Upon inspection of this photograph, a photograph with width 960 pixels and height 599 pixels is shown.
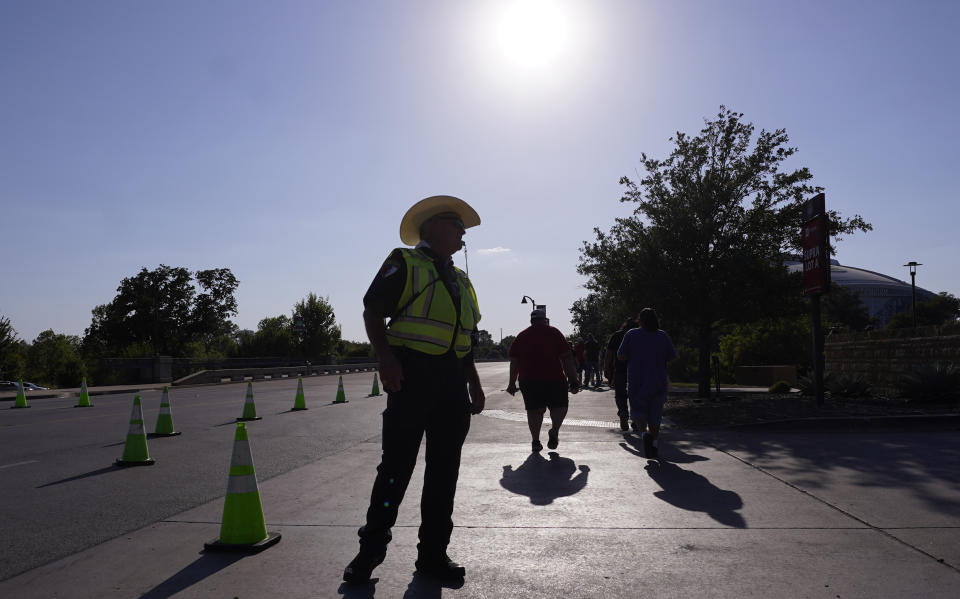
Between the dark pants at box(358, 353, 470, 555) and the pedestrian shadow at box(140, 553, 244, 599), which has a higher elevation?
the dark pants at box(358, 353, 470, 555)

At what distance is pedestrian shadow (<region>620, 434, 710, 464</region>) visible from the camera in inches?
297

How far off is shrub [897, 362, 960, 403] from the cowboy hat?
10944 millimetres

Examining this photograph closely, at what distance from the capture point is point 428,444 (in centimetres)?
362

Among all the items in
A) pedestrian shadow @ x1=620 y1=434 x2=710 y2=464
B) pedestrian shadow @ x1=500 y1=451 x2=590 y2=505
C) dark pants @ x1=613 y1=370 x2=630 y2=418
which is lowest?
pedestrian shadow @ x1=500 y1=451 x2=590 y2=505

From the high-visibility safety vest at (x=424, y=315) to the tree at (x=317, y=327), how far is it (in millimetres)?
61815

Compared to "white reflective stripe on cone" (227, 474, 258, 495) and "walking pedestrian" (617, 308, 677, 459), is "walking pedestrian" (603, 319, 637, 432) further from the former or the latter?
"white reflective stripe on cone" (227, 474, 258, 495)

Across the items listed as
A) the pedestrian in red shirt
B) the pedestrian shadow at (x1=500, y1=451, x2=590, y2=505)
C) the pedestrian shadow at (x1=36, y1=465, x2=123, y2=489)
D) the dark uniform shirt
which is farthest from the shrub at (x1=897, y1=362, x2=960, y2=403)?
the pedestrian shadow at (x1=36, y1=465, x2=123, y2=489)

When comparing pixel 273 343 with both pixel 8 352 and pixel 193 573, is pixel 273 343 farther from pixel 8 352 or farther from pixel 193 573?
pixel 193 573

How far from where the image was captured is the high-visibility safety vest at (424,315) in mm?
3533

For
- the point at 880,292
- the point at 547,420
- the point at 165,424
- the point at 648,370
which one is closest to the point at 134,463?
the point at 165,424

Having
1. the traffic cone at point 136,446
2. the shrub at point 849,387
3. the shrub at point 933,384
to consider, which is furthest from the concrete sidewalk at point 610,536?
the shrub at point 849,387

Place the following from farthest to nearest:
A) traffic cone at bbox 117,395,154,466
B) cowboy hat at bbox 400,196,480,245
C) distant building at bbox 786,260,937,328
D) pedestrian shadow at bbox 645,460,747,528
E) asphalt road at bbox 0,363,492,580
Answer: distant building at bbox 786,260,937,328
traffic cone at bbox 117,395,154,466
pedestrian shadow at bbox 645,460,747,528
asphalt road at bbox 0,363,492,580
cowboy hat at bbox 400,196,480,245

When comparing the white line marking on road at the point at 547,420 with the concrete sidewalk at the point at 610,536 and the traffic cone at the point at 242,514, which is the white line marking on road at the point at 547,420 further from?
the traffic cone at the point at 242,514

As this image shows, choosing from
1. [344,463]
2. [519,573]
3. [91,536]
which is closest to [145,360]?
[344,463]
